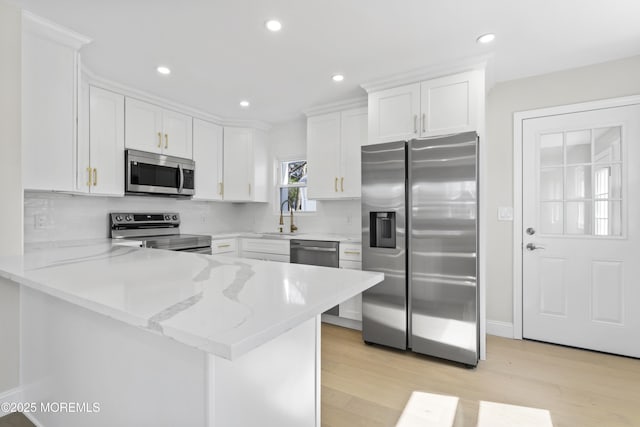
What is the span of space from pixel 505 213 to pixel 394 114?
1440mm

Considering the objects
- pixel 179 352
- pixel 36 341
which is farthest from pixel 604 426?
pixel 36 341

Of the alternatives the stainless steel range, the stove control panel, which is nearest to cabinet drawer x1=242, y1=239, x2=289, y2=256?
the stainless steel range

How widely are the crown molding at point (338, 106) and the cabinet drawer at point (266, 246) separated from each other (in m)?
1.55

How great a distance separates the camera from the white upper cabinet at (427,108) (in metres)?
2.55

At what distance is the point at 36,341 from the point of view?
1660mm

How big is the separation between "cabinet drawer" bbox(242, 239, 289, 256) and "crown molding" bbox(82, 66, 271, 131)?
62.3 inches

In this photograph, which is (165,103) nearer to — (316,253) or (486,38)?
(316,253)

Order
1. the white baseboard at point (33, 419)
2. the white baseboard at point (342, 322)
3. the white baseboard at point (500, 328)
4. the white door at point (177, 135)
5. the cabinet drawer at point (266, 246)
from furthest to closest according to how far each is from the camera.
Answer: the cabinet drawer at point (266, 246) < the white door at point (177, 135) < the white baseboard at point (342, 322) < the white baseboard at point (500, 328) < the white baseboard at point (33, 419)

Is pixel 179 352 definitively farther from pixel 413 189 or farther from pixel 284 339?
pixel 413 189

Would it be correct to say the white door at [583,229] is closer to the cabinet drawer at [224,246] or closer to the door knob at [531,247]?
the door knob at [531,247]

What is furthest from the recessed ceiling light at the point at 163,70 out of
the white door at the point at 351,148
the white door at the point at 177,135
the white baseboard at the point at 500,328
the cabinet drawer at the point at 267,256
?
the white baseboard at the point at 500,328

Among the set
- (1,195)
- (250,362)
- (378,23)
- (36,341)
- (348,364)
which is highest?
(378,23)

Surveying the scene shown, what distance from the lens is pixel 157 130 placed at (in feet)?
11.1

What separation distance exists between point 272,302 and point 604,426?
6.88 ft
